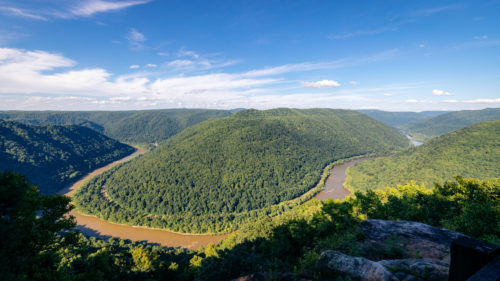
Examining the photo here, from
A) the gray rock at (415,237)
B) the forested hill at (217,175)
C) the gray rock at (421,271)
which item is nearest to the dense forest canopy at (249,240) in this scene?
the gray rock at (415,237)

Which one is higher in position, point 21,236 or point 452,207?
point 21,236

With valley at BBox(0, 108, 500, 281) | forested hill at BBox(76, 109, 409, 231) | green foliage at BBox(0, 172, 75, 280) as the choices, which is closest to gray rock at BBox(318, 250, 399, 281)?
valley at BBox(0, 108, 500, 281)

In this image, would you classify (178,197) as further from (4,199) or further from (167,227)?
(4,199)

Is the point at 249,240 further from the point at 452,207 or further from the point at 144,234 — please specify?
the point at 144,234

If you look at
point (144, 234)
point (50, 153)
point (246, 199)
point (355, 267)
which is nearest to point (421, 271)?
point (355, 267)

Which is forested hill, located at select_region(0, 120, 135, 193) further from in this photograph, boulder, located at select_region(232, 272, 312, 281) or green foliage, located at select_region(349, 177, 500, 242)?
green foliage, located at select_region(349, 177, 500, 242)

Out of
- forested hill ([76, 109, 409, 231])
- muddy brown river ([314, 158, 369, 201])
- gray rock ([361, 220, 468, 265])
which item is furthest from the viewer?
muddy brown river ([314, 158, 369, 201])

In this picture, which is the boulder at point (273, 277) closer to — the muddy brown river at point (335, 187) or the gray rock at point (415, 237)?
the gray rock at point (415, 237)
